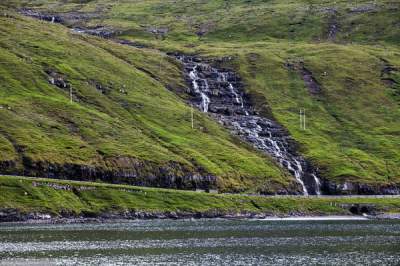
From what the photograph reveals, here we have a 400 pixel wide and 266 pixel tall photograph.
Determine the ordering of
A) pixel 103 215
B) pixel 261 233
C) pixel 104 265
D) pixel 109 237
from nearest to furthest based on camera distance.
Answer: pixel 104 265 → pixel 109 237 → pixel 261 233 → pixel 103 215

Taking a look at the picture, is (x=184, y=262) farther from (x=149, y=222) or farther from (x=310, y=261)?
(x=149, y=222)

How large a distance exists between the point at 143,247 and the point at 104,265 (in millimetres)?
24211

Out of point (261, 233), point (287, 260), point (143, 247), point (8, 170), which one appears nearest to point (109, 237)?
point (143, 247)

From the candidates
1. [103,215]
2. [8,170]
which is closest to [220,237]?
[103,215]

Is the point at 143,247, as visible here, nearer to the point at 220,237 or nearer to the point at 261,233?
the point at 220,237

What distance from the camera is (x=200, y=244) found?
436 feet

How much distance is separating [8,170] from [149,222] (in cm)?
4167

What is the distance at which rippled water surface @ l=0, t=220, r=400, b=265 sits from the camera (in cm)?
11081

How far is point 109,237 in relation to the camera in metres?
144

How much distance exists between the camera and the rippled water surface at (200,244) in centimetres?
11081

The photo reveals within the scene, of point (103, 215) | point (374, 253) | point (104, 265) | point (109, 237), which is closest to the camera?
point (104, 265)

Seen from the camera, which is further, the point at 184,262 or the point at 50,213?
the point at 50,213

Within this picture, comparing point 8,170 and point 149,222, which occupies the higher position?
point 8,170

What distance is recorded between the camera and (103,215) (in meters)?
186
